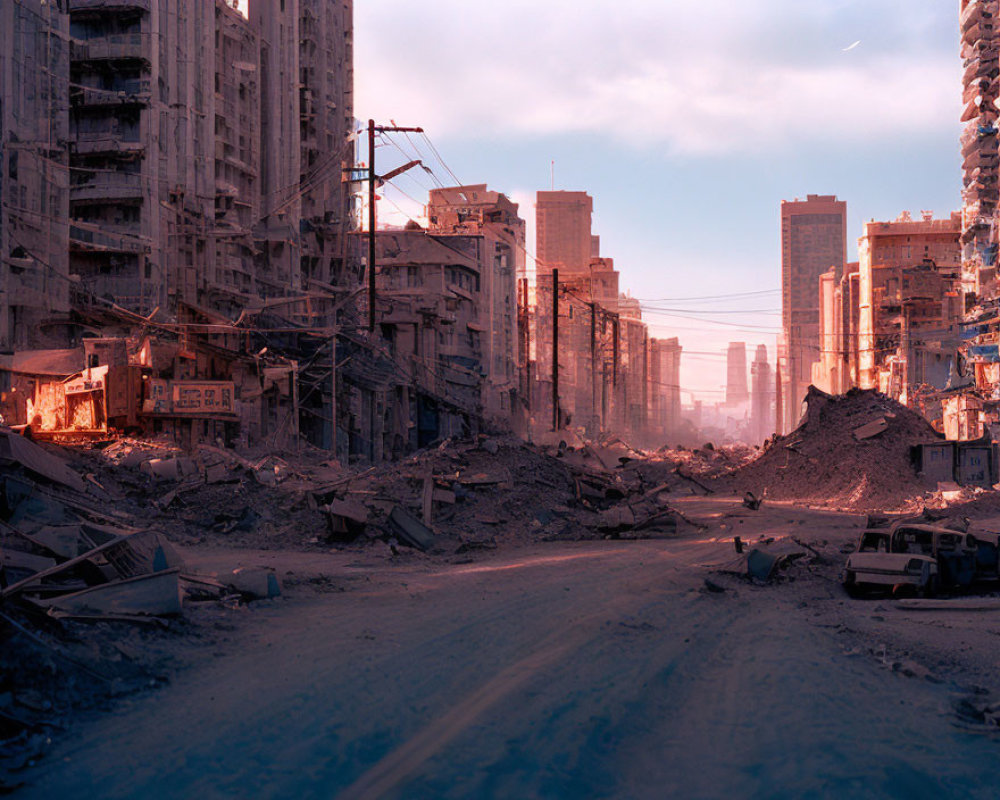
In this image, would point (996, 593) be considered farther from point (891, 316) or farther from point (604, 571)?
point (891, 316)

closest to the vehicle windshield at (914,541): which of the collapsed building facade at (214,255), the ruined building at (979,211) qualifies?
the collapsed building facade at (214,255)

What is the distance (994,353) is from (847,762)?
40.7m

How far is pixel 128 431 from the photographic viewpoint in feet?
94.8

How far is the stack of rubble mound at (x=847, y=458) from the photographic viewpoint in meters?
30.7

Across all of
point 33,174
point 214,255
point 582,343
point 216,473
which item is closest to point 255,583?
point 216,473

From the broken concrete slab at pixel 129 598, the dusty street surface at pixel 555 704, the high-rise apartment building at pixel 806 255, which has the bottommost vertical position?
the dusty street surface at pixel 555 704

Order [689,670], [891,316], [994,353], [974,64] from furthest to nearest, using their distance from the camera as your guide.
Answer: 1. [891,316]
2. [974,64]
3. [994,353]
4. [689,670]

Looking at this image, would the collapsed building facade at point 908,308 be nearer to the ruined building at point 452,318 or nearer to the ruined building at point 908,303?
the ruined building at point 908,303

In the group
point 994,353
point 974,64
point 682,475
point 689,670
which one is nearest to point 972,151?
point 974,64

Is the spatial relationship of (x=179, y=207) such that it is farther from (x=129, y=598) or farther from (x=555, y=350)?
(x=129, y=598)

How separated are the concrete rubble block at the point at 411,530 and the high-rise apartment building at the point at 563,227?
495ft

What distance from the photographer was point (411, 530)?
17.6 m

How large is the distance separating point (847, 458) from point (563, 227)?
139 m

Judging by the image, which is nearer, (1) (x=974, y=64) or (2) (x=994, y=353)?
(2) (x=994, y=353)
